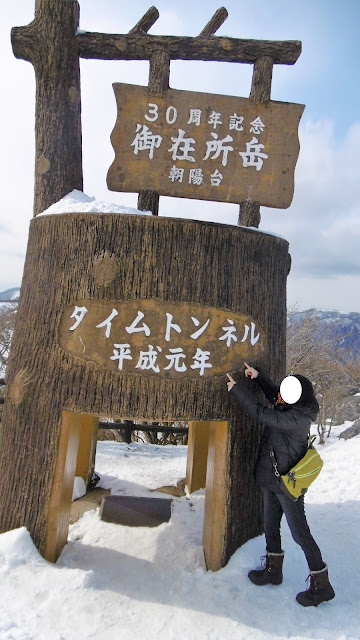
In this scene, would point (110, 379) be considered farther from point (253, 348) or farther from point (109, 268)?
point (253, 348)

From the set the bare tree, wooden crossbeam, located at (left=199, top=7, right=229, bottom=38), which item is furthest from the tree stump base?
the bare tree

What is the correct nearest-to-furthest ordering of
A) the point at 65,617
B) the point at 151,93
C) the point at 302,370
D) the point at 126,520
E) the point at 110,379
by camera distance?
1. the point at 65,617
2. the point at 110,379
3. the point at 151,93
4. the point at 126,520
5. the point at 302,370

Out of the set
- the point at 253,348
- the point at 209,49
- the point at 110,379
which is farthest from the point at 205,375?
the point at 209,49

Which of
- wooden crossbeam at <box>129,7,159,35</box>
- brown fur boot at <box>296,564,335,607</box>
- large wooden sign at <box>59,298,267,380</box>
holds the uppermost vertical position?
wooden crossbeam at <box>129,7,159,35</box>

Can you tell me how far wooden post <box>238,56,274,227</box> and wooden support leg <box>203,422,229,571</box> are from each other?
67.7 inches

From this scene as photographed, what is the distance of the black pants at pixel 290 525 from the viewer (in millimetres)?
3004

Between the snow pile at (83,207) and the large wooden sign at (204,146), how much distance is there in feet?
1.05

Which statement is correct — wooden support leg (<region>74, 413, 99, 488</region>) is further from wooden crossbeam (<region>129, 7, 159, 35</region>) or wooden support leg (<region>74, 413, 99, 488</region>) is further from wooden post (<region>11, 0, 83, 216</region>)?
wooden crossbeam (<region>129, 7, 159, 35</region>)

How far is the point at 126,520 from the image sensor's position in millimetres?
4496

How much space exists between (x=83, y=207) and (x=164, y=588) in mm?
2859

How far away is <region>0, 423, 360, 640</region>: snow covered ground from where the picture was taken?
262cm

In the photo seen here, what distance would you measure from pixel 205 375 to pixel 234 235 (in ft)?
3.59

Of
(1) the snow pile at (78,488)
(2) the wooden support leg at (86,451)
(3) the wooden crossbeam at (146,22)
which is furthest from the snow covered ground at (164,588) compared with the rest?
(3) the wooden crossbeam at (146,22)

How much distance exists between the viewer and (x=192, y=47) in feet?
12.6
